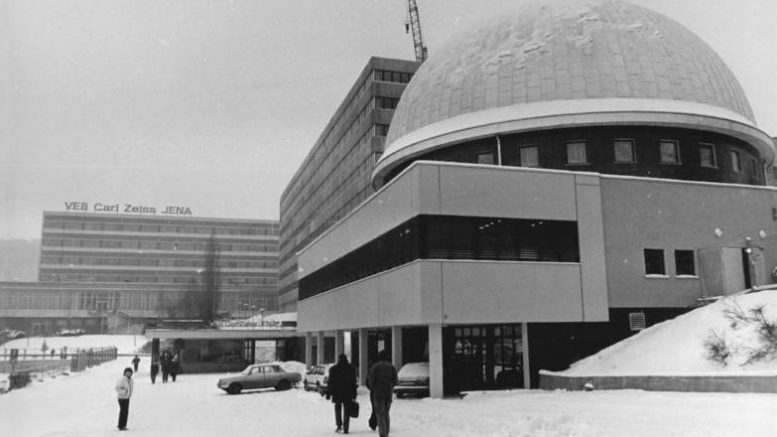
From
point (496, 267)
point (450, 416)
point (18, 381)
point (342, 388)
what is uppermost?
point (496, 267)

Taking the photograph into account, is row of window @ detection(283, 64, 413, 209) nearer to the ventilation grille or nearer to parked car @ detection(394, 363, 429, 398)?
the ventilation grille

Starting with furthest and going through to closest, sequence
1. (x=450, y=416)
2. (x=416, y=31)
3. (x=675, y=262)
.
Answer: (x=416, y=31) < (x=675, y=262) < (x=450, y=416)

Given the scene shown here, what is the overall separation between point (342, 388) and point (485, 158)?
19.1m

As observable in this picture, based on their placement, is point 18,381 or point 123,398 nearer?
point 123,398

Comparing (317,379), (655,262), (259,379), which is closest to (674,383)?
(655,262)

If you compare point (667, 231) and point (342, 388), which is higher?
point (667, 231)

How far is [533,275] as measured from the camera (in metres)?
25.6

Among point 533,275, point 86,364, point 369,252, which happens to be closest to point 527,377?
point 533,275

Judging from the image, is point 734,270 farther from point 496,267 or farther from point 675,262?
point 496,267

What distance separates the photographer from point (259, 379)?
33.3 metres

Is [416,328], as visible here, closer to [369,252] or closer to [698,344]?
[369,252]

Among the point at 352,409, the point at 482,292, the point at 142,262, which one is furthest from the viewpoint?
the point at 142,262

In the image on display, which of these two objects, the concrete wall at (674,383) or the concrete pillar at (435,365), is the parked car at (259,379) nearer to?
the concrete pillar at (435,365)

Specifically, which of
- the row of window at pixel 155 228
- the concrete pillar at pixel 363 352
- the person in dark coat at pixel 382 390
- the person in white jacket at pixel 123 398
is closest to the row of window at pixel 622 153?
the concrete pillar at pixel 363 352
